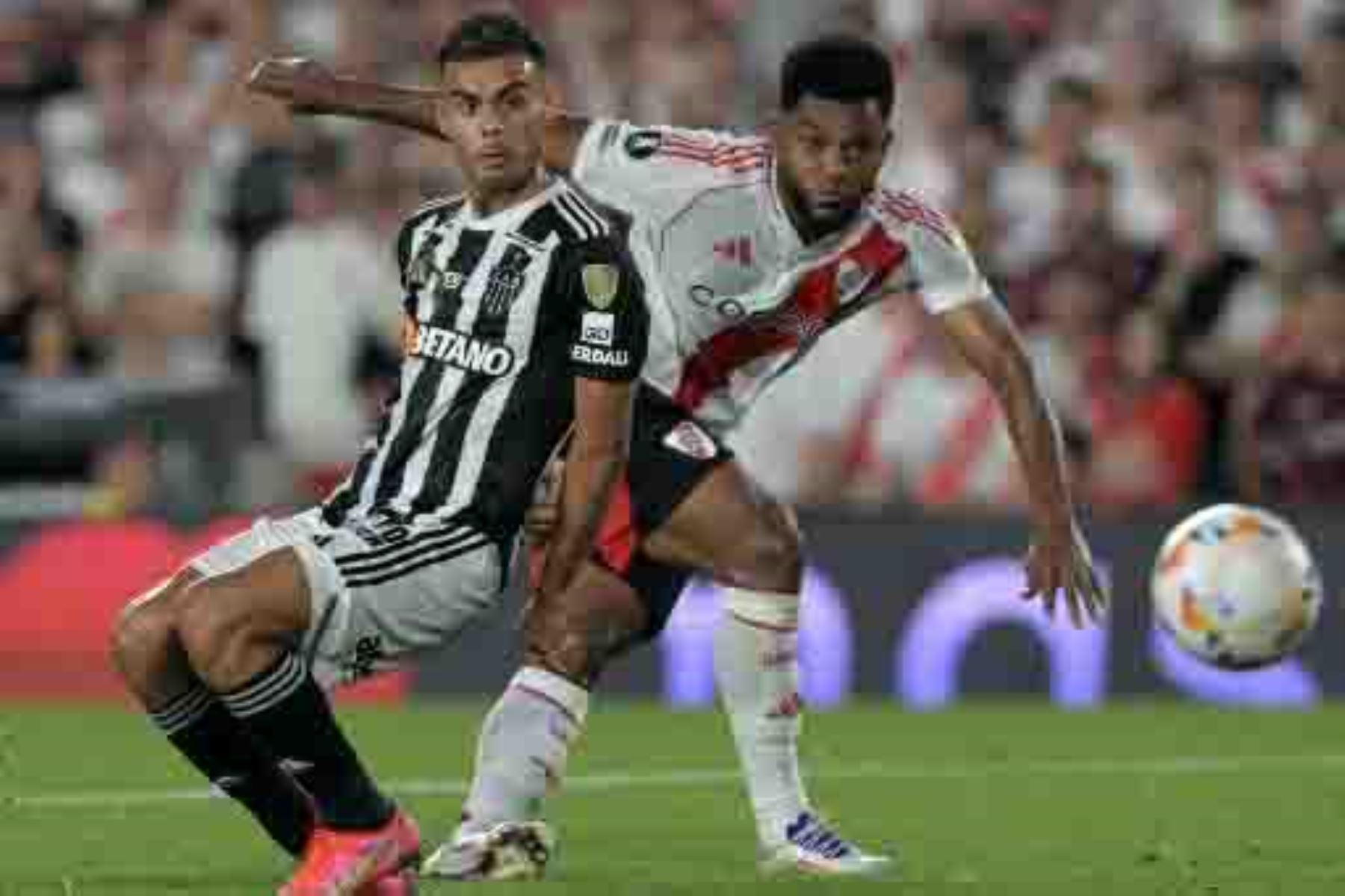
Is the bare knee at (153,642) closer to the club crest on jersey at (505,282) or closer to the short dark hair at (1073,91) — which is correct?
the club crest on jersey at (505,282)

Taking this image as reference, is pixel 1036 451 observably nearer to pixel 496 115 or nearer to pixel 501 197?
pixel 501 197

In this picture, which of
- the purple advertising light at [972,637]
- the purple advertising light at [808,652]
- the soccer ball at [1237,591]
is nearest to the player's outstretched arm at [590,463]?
the soccer ball at [1237,591]

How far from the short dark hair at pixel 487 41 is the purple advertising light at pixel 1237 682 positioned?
22.5 feet

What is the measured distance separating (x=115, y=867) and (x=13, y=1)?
27.7 ft

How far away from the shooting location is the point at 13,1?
15.0m

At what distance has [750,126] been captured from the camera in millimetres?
14438

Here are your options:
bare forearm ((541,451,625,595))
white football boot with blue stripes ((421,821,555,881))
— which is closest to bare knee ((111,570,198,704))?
bare forearm ((541,451,625,595))

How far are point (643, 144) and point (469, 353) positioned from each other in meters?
1.27

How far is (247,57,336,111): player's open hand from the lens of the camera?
7.10 meters

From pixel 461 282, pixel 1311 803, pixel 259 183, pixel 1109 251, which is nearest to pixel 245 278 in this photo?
pixel 259 183

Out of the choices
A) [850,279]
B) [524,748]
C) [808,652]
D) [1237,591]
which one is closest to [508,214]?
[850,279]

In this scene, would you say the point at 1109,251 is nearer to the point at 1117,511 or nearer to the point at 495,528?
the point at 1117,511

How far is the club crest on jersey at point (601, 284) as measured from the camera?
6.61 metres

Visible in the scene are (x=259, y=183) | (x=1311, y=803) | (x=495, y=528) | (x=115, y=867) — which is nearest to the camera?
(x=495, y=528)
